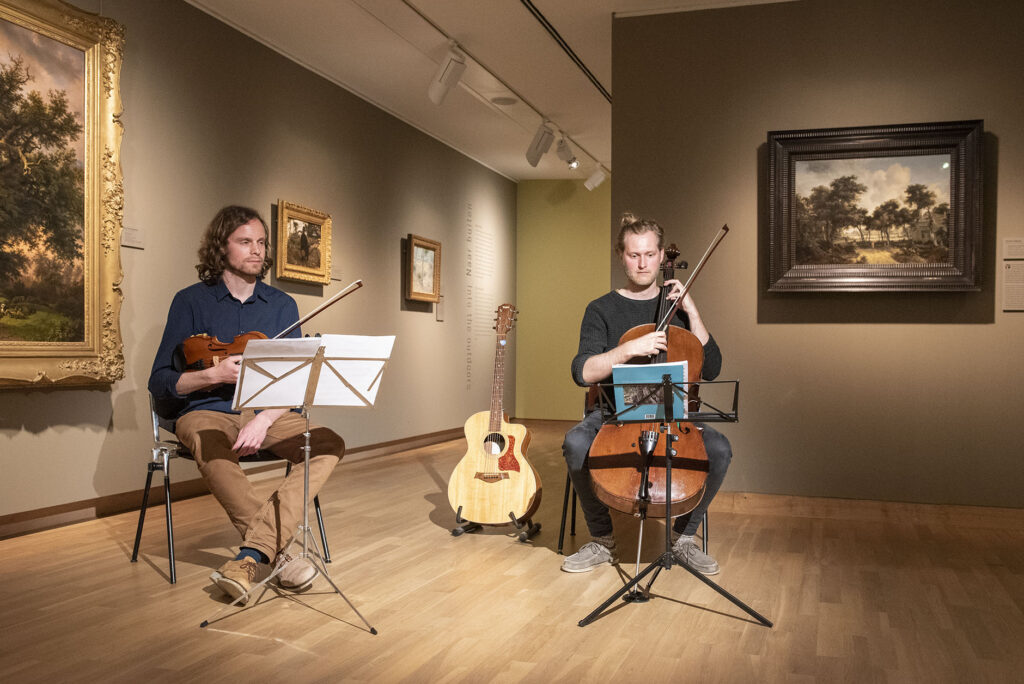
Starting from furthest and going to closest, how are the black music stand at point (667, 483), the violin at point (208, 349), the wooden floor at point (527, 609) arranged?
1. the violin at point (208, 349)
2. the black music stand at point (667, 483)
3. the wooden floor at point (527, 609)

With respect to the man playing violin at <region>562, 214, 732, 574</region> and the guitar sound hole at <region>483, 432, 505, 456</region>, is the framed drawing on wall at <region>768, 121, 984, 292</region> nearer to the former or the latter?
the man playing violin at <region>562, 214, 732, 574</region>

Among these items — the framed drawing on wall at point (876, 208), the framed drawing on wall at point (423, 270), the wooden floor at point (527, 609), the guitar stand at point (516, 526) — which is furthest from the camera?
the framed drawing on wall at point (423, 270)

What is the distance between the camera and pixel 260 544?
2670 millimetres

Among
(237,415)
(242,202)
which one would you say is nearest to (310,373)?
(237,415)

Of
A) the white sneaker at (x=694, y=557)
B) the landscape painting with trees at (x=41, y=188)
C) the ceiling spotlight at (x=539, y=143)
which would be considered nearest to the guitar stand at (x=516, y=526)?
the white sneaker at (x=694, y=557)

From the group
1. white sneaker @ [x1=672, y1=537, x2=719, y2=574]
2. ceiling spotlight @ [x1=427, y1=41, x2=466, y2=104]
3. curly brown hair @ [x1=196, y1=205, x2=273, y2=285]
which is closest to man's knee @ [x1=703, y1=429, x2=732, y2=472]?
white sneaker @ [x1=672, y1=537, x2=719, y2=574]

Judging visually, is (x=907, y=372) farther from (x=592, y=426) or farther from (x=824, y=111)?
(x=592, y=426)

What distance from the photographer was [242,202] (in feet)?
16.5

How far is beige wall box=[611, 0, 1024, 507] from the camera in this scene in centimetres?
390

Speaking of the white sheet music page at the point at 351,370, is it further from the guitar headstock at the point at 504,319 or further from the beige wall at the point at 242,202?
the beige wall at the point at 242,202

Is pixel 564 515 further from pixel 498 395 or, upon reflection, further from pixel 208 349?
pixel 208 349

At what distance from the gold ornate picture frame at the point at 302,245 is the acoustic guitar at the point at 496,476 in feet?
7.33

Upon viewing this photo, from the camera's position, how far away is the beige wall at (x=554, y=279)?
938 cm

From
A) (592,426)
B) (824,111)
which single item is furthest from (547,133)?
(592,426)
